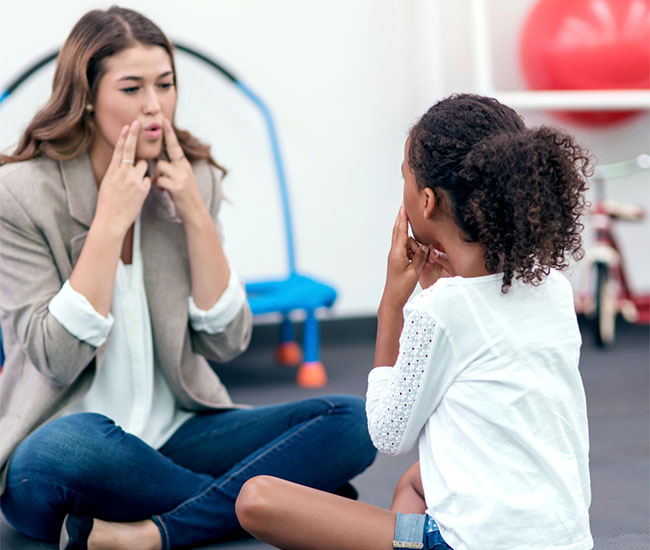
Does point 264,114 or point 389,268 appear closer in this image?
point 389,268

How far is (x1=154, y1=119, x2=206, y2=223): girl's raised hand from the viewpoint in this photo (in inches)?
60.1

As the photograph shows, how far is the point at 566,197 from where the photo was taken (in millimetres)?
1011

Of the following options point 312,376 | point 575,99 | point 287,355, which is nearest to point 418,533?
point 312,376

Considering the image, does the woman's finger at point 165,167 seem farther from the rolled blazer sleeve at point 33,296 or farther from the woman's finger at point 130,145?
the rolled blazer sleeve at point 33,296

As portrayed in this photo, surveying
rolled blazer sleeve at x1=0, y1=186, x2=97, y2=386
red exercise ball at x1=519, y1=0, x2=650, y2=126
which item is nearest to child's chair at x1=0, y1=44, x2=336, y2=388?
red exercise ball at x1=519, y1=0, x2=650, y2=126

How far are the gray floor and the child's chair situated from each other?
73 mm

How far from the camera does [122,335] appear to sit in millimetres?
1512

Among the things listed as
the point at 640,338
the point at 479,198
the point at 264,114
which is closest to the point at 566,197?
the point at 479,198

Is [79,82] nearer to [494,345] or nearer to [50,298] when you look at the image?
[50,298]

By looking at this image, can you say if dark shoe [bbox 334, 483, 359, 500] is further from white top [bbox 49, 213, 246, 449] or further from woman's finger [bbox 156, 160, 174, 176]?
woman's finger [bbox 156, 160, 174, 176]

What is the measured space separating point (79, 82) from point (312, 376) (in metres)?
1.46

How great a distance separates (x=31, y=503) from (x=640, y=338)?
2571 millimetres

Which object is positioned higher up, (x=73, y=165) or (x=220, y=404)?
(x=73, y=165)

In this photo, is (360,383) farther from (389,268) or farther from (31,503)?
(389,268)
